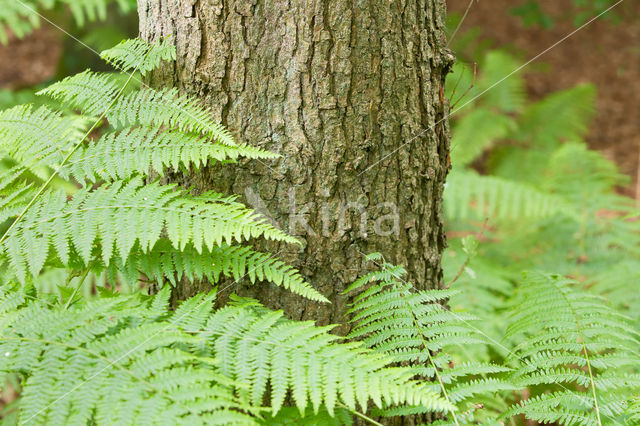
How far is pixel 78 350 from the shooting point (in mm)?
1215

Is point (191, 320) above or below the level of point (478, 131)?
below

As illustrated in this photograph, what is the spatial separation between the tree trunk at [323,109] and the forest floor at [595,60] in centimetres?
566

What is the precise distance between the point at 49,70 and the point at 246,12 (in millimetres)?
8264

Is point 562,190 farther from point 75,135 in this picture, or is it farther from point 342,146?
point 75,135

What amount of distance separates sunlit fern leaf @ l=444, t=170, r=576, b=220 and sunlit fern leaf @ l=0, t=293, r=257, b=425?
2.63m

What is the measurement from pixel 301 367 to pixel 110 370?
455 mm

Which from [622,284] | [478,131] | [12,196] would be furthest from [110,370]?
[478,131]

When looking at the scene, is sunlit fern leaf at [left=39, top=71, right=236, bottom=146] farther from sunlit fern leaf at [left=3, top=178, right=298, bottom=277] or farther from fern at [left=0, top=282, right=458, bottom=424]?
fern at [left=0, top=282, right=458, bottom=424]

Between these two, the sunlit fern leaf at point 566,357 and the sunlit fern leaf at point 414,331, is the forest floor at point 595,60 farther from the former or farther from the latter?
the sunlit fern leaf at point 414,331

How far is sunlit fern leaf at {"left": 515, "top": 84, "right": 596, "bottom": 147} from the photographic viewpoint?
548 cm

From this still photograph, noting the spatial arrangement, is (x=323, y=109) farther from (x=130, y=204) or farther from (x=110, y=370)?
(x=110, y=370)

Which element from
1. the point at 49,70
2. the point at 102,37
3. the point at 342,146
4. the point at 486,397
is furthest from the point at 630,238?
the point at 49,70

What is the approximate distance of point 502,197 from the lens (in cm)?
366

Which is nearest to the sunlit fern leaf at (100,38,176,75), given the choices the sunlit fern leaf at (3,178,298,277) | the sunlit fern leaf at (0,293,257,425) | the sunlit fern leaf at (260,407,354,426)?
the sunlit fern leaf at (3,178,298,277)
